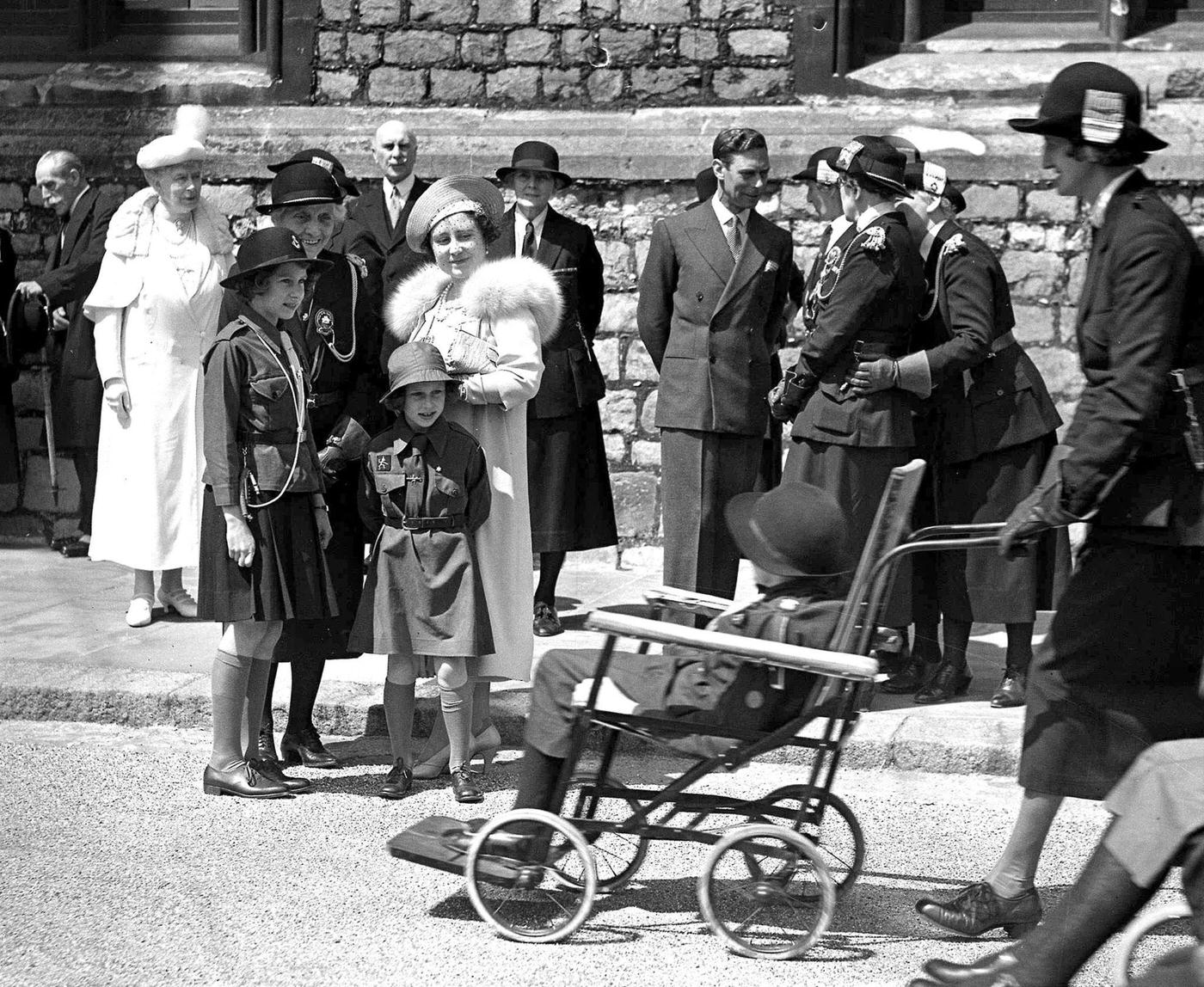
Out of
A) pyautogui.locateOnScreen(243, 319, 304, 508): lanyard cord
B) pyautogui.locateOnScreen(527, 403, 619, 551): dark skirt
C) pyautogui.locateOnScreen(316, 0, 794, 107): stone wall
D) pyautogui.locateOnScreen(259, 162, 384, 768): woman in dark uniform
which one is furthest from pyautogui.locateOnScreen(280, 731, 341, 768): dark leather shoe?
pyautogui.locateOnScreen(316, 0, 794, 107): stone wall

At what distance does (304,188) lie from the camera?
6.00 m

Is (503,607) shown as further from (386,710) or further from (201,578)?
(201,578)

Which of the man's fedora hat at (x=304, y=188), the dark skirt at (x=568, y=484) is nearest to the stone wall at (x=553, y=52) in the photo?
the dark skirt at (x=568, y=484)

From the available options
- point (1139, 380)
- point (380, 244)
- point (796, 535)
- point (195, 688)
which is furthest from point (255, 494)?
point (1139, 380)

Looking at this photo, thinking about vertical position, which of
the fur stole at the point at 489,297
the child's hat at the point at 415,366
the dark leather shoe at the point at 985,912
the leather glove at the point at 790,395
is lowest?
the dark leather shoe at the point at 985,912

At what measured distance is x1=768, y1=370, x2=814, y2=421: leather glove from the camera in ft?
20.8

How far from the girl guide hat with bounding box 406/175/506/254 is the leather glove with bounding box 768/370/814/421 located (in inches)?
51.9

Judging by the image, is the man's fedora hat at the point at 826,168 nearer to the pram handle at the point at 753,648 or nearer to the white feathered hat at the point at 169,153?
the white feathered hat at the point at 169,153

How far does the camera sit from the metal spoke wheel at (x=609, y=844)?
14.5 feet

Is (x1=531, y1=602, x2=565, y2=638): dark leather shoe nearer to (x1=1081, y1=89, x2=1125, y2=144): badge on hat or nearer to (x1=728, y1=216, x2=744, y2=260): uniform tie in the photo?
(x1=728, y1=216, x2=744, y2=260): uniform tie

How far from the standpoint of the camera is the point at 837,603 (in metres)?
4.25

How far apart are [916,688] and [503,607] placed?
1835 mm

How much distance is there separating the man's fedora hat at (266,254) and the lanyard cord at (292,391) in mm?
160

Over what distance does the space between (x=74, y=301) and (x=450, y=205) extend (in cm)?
443
